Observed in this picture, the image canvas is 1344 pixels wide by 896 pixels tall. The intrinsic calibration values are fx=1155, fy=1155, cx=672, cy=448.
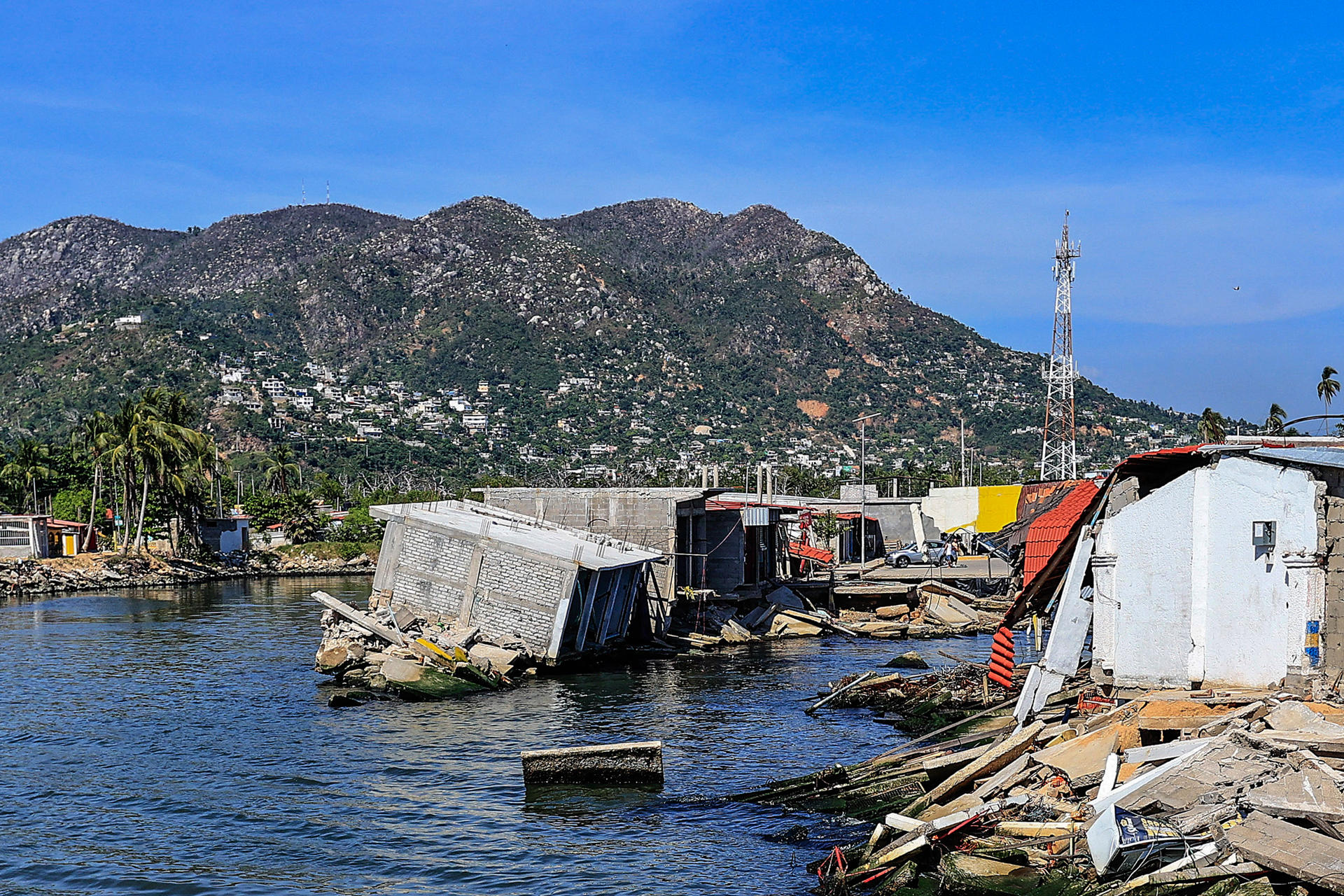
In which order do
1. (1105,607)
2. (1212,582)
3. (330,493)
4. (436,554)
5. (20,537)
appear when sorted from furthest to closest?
(330,493) < (20,537) < (436,554) < (1105,607) < (1212,582)

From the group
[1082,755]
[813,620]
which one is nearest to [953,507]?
Answer: [813,620]

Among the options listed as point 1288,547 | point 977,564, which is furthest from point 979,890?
point 977,564

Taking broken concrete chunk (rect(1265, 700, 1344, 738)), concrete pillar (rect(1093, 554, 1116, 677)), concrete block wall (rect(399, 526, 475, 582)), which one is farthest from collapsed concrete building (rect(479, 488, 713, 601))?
broken concrete chunk (rect(1265, 700, 1344, 738))

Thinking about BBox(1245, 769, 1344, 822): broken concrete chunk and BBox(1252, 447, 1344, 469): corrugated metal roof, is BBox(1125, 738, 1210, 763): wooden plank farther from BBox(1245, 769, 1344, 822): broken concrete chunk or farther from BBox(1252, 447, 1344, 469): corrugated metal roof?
BBox(1252, 447, 1344, 469): corrugated metal roof

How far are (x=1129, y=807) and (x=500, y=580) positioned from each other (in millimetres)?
21880

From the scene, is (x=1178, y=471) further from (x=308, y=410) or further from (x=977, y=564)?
(x=308, y=410)

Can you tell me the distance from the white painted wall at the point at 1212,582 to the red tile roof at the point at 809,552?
135 feet

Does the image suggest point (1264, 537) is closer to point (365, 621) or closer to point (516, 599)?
point (516, 599)

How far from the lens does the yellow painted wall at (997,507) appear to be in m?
62.6

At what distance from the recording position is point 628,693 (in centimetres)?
3162

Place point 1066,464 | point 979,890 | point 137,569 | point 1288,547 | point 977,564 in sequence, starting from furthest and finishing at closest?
point 137,569 < point 1066,464 < point 977,564 < point 1288,547 < point 979,890

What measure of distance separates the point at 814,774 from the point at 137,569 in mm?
67150

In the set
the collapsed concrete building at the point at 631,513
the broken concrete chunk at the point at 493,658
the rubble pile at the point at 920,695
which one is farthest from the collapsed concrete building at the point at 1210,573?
the collapsed concrete building at the point at 631,513

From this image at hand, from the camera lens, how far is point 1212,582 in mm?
18406
